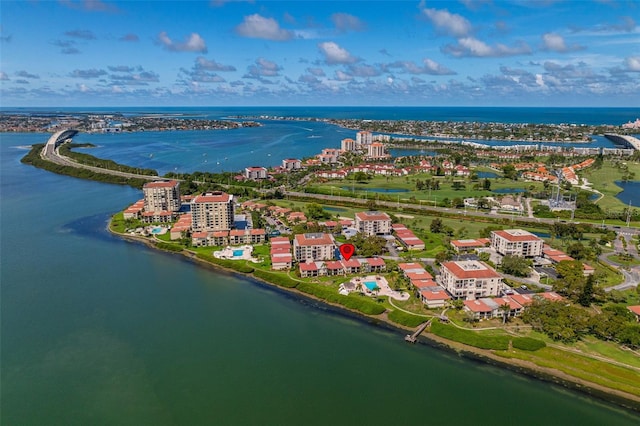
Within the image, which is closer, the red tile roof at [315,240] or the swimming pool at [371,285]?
the swimming pool at [371,285]

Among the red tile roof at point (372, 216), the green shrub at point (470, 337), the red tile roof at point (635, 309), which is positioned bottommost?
the green shrub at point (470, 337)

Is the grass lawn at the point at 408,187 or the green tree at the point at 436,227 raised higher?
the grass lawn at the point at 408,187

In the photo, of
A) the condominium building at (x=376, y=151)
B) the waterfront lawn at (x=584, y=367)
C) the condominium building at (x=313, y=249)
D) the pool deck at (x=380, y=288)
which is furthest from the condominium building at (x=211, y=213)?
the condominium building at (x=376, y=151)

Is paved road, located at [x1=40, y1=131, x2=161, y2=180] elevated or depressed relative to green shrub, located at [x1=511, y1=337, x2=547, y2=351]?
elevated

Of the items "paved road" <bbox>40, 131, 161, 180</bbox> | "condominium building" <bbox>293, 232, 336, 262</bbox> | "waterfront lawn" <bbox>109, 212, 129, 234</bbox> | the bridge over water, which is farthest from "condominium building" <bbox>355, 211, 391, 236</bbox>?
the bridge over water

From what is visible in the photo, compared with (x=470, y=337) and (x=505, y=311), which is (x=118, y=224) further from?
(x=505, y=311)

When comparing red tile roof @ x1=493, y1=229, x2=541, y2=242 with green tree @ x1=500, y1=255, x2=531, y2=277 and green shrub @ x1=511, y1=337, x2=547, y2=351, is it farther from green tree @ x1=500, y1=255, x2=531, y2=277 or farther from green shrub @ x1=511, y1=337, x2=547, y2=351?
green shrub @ x1=511, y1=337, x2=547, y2=351

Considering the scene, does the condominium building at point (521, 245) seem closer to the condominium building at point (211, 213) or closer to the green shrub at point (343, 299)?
the green shrub at point (343, 299)
